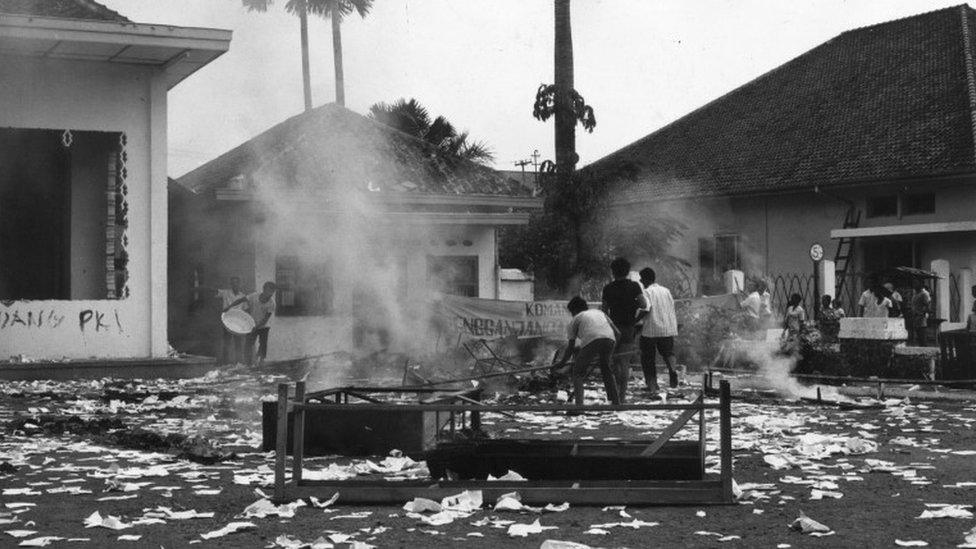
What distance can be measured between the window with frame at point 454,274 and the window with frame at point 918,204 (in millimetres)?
10571

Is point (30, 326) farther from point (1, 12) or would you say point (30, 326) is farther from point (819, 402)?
point (819, 402)

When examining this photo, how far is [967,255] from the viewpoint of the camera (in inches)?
1003

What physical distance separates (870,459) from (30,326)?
38.6 ft

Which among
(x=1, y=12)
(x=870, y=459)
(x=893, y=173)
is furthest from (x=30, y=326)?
(x=893, y=173)

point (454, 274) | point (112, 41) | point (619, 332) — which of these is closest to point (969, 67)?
point (454, 274)

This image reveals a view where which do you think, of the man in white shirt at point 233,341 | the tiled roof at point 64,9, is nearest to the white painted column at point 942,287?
the man in white shirt at point 233,341

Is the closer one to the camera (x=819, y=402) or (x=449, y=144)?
(x=819, y=402)

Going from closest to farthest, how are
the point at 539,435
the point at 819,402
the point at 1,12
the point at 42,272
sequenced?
the point at 539,435 → the point at 819,402 → the point at 1,12 → the point at 42,272

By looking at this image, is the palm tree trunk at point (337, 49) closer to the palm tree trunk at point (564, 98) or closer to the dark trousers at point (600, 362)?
the palm tree trunk at point (564, 98)

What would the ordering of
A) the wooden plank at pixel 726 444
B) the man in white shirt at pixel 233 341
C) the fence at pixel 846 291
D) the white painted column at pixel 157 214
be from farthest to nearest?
the fence at pixel 846 291, the man in white shirt at pixel 233 341, the white painted column at pixel 157 214, the wooden plank at pixel 726 444

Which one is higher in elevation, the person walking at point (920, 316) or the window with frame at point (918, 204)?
the window with frame at point (918, 204)

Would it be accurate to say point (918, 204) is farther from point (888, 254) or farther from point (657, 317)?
point (657, 317)

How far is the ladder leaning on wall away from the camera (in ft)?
90.5

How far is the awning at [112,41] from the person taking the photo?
1520 centimetres
